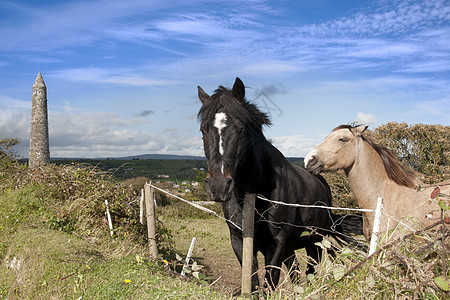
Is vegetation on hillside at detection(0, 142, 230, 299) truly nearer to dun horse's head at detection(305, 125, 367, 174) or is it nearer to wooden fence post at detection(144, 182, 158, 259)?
wooden fence post at detection(144, 182, 158, 259)

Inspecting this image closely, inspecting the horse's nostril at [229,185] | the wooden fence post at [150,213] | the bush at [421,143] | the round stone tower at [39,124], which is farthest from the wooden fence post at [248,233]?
the round stone tower at [39,124]

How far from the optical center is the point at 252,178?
396 cm

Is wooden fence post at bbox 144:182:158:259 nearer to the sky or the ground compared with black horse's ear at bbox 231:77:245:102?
nearer to the ground

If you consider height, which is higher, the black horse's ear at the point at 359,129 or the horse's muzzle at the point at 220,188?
the black horse's ear at the point at 359,129

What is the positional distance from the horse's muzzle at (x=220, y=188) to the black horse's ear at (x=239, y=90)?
105cm

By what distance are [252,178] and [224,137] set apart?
67 cm

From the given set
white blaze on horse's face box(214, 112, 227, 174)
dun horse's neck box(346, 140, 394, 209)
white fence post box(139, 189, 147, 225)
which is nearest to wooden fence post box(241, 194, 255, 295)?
white blaze on horse's face box(214, 112, 227, 174)

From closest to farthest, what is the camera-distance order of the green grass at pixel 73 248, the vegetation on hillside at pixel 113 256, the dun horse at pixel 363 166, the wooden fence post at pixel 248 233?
the vegetation on hillside at pixel 113 256
the wooden fence post at pixel 248 233
the green grass at pixel 73 248
the dun horse at pixel 363 166

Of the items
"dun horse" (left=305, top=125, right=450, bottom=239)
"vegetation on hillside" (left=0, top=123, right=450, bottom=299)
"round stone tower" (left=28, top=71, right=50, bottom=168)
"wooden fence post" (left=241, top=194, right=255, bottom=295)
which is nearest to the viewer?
"vegetation on hillside" (left=0, top=123, right=450, bottom=299)

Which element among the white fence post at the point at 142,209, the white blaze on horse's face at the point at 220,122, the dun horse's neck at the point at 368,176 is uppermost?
the white blaze on horse's face at the point at 220,122

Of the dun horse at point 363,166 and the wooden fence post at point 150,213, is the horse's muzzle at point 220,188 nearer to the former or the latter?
the dun horse at point 363,166

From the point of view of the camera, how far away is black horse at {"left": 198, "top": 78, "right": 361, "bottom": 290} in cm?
348

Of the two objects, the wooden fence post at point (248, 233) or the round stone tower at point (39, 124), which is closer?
the wooden fence post at point (248, 233)

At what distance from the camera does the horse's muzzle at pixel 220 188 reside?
11.0 ft
